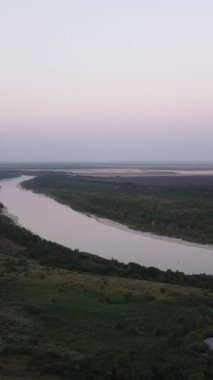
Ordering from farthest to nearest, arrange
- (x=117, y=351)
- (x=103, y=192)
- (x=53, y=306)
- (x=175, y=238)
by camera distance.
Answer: (x=103, y=192), (x=175, y=238), (x=53, y=306), (x=117, y=351)

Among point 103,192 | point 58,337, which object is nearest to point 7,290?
point 58,337

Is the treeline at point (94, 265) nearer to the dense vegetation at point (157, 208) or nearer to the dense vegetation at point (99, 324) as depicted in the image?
the dense vegetation at point (99, 324)

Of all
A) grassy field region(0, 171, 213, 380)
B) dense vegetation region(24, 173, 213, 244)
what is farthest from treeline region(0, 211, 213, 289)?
dense vegetation region(24, 173, 213, 244)

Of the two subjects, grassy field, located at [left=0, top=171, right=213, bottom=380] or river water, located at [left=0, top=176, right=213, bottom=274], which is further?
river water, located at [left=0, top=176, right=213, bottom=274]

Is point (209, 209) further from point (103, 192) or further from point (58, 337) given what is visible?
point (58, 337)

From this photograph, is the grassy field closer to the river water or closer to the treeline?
the treeline

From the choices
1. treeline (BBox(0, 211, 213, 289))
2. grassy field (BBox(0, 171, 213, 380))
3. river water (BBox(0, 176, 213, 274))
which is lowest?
river water (BBox(0, 176, 213, 274))

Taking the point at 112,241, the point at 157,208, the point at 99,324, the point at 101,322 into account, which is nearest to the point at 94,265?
→ the point at 101,322

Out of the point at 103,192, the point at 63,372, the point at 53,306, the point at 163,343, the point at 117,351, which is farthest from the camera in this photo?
the point at 103,192
